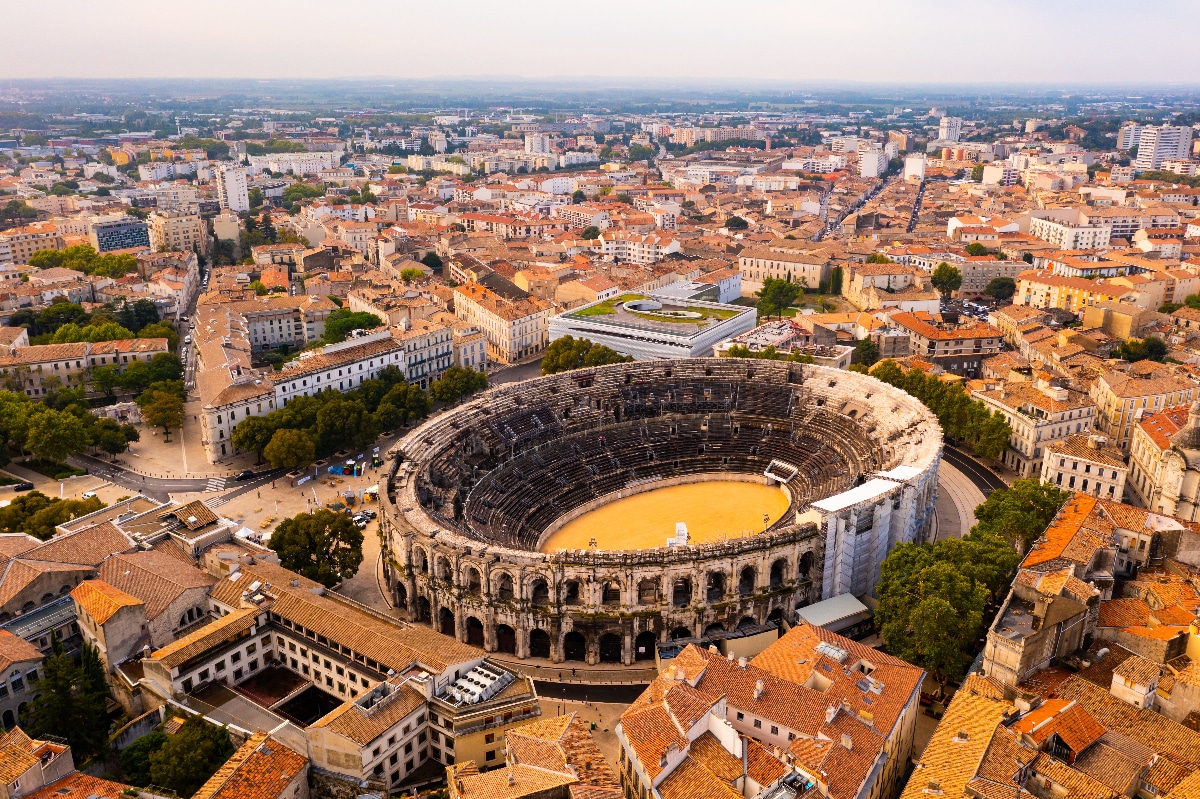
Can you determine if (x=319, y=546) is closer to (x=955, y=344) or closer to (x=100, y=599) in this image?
(x=100, y=599)

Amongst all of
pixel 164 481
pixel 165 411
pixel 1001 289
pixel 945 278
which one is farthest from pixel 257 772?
pixel 1001 289

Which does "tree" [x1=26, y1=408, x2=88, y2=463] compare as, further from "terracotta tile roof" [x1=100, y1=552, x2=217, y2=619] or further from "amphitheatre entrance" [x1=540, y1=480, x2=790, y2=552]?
"amphitheatre entrance" [x1=540, y1=480, x2=790, y2=552]

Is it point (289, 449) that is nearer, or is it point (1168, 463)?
point (1168, 463)

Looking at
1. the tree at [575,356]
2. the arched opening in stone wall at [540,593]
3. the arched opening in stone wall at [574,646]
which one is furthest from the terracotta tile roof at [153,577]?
the tree at [575,356]

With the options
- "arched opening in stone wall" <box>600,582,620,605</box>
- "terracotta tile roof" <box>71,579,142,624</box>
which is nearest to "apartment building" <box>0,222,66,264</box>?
"terracotta tile roof" <box>71,579,142,624</box>

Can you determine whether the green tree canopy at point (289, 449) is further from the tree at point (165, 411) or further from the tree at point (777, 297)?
the tree at point (777, 297)

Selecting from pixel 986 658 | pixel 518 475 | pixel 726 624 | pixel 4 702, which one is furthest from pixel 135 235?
pixel 986 658
